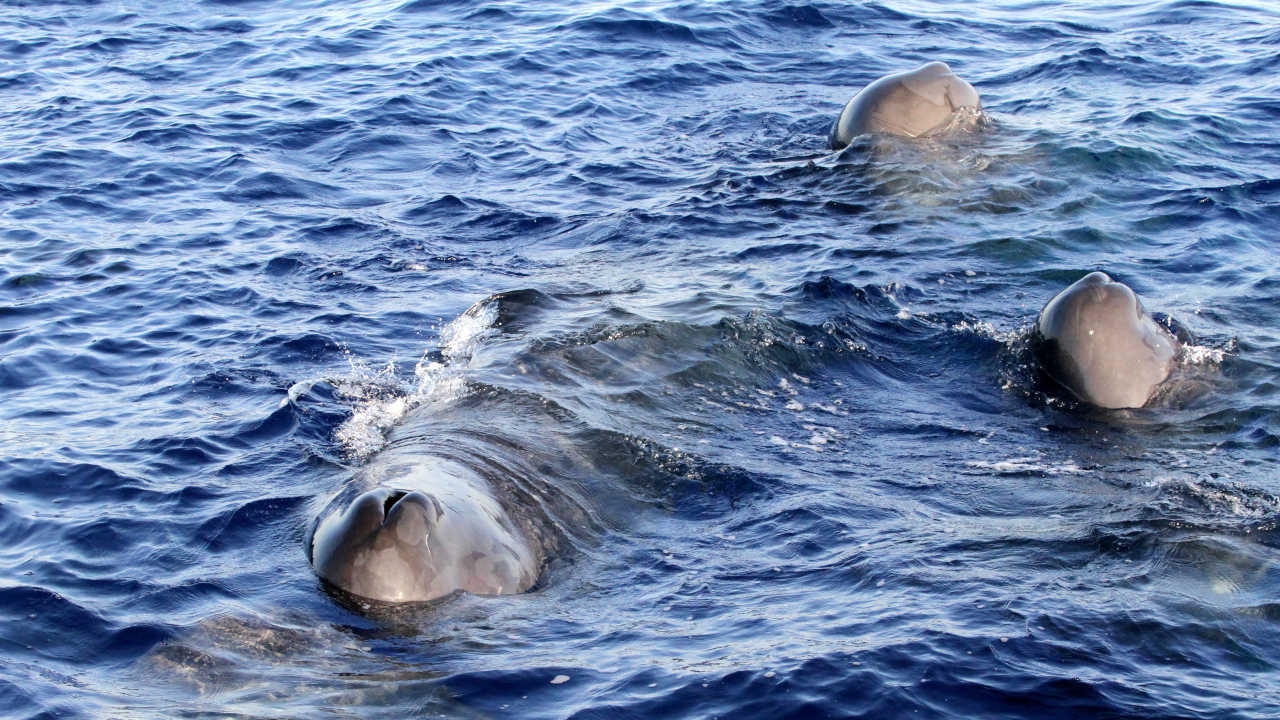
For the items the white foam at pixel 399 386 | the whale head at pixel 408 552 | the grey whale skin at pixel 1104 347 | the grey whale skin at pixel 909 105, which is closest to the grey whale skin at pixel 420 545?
the whale head at pixel 408 552

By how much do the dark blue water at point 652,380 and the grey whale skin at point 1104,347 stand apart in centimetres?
19

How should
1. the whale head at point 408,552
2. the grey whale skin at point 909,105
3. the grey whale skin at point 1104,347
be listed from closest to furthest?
the whale head at point 408,552, the grey whale skin at point 1104,347, the grey whale skin at point 909,105

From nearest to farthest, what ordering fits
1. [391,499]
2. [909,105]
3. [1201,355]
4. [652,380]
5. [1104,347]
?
1. [391,499]
2. [1104,347]
3. [652,380]
4. [1201,355]
5. [909,105]

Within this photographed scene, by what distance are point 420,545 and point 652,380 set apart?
3.59 metres

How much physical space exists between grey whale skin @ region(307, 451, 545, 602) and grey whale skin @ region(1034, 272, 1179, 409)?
453 cm

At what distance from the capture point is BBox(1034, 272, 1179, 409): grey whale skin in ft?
32.1

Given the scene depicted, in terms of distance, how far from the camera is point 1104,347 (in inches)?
388

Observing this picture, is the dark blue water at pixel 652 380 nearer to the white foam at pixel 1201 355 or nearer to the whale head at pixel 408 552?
the white foam at pixel 1201 355

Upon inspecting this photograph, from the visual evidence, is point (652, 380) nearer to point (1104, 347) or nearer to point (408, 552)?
point (1104, 347)

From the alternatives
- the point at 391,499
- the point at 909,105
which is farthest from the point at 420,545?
the point at 909,105

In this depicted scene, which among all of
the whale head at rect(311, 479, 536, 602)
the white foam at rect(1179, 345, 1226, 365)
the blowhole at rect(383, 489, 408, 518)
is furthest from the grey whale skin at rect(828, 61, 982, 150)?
the blowhole at rect(383, 489, 408, 518)

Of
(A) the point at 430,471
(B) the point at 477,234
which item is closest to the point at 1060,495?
(A) the point at 430,471

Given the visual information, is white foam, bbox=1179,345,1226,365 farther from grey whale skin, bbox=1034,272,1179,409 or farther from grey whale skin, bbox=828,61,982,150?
grey whale skin, bbox=828,61,982,150

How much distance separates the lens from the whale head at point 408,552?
6.87 metres
